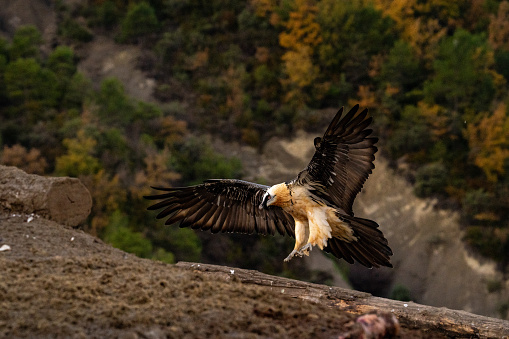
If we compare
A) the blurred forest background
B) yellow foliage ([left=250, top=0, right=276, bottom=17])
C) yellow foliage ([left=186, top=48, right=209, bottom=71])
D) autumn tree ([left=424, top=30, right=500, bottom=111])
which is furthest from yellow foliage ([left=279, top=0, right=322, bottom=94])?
autumn tree ([left=424, top=30, right=500, bottom=111])

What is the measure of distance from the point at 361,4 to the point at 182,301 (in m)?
46.0

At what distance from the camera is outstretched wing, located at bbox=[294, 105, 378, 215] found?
9.16 meters

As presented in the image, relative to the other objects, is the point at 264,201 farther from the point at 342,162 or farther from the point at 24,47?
the point at 24,47

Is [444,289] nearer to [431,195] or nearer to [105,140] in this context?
[431,195]

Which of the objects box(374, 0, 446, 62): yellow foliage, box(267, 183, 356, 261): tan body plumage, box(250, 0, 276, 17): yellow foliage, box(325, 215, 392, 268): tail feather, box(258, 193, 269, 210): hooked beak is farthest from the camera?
box(250, 0, 276, 17): yellow foliage

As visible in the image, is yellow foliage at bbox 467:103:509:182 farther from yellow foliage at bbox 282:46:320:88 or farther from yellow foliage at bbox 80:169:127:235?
yellow foliage at bbox 80:169:127:235

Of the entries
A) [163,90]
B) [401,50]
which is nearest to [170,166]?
[163,90]

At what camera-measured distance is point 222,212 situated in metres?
10.8

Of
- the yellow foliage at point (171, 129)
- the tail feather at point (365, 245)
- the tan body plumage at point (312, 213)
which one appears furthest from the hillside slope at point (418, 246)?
the tan body plumage at point (312, 213)

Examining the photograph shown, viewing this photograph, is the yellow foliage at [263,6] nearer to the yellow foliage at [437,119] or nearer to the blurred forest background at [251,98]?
the blurred forest background at [251,98]

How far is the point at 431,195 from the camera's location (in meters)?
41.8

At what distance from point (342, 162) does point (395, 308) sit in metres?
2.14

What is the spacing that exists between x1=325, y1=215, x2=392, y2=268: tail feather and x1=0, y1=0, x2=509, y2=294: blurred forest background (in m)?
21.8

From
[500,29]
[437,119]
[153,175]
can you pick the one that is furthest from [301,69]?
[500,29]
